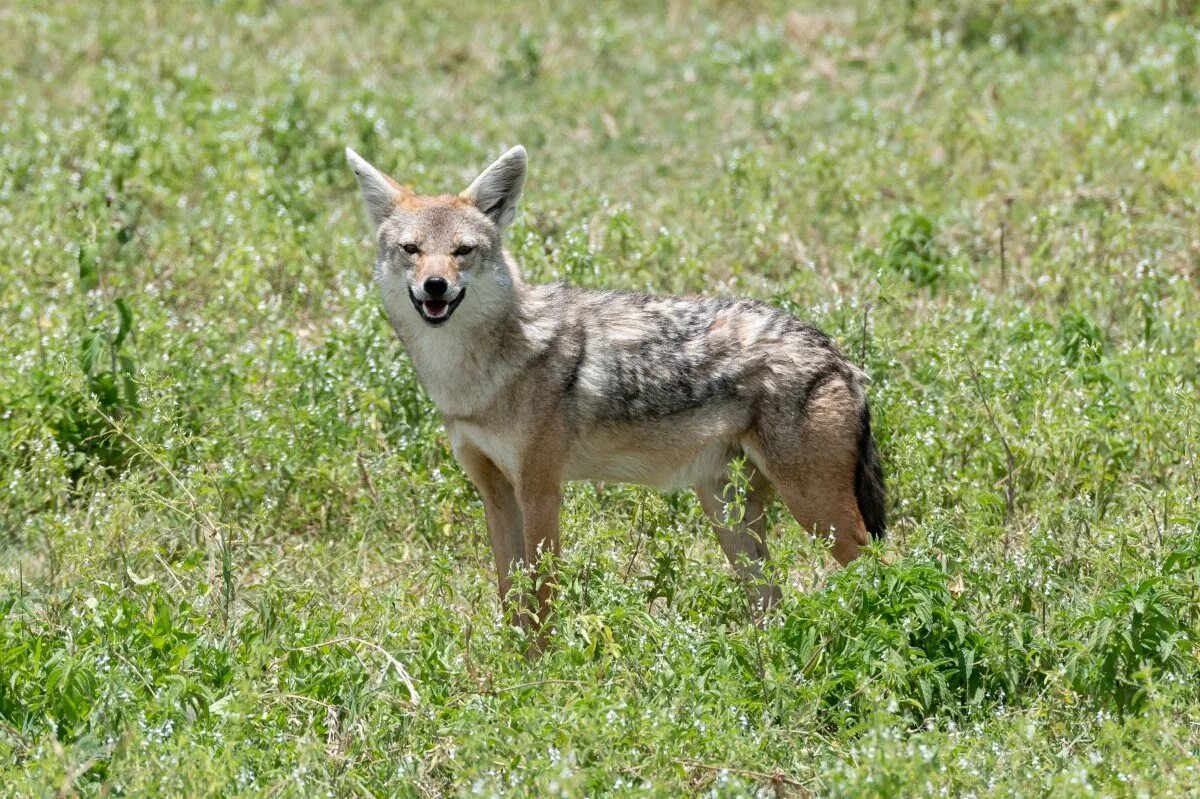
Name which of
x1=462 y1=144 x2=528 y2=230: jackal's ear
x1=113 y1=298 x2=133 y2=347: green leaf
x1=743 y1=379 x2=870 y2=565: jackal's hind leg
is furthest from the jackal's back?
x1=113 y1=298 x2=133 y2=347: green leaf

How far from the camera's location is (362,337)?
793 centimetres

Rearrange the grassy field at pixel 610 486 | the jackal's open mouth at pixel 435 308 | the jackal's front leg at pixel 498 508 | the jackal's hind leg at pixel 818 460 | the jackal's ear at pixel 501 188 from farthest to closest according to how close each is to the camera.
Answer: the jackal's ear at pixel 501 188
the jackal's front leg at pixel 498 508
the jackal's hind leg at pixel 818 460
the jackal's open mouth at pixel 435 308
the grassy field at pixel 610 486

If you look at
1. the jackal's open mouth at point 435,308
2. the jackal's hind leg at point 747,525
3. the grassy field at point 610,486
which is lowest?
the jackal's hind leg at point 747,525

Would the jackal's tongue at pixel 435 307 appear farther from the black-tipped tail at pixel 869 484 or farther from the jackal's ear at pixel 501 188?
the black-tipped tail at pixel 869 484

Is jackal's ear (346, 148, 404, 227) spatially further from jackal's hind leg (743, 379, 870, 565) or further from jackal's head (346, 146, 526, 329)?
jackal's hind leg (743, 379, 870, 565)

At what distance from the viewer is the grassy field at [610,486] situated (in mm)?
4973

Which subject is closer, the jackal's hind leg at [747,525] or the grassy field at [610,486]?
the grassy field at [610,486]

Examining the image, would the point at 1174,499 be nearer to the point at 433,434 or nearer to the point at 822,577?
the point at 822,577

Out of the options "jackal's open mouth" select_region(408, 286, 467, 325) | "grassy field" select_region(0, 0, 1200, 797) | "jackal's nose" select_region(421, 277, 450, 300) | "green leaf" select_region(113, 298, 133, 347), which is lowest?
"grassy field" select_region(0, 0, 1200, 797)

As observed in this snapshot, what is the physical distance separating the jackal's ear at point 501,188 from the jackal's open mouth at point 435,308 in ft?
2.01

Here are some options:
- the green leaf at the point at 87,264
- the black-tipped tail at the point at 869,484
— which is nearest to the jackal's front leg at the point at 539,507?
the black-tipped tail at the point at 869,484

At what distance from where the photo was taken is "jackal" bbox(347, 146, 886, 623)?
20.9ft

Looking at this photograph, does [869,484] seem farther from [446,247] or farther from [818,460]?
[446,247]

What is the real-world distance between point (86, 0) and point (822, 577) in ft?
36.4
